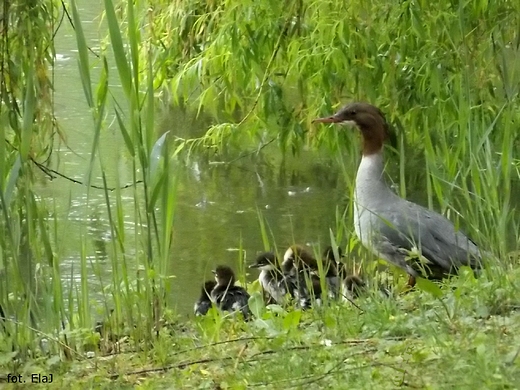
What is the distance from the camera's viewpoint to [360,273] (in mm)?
5324

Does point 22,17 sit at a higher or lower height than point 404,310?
higher

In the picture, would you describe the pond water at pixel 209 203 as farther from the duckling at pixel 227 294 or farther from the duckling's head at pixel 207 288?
the duckling at pixel 227 294

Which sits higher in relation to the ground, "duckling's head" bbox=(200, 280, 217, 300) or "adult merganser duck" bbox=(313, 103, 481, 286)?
"adult merganser duck" bbox=(313, 103, 481, 286)

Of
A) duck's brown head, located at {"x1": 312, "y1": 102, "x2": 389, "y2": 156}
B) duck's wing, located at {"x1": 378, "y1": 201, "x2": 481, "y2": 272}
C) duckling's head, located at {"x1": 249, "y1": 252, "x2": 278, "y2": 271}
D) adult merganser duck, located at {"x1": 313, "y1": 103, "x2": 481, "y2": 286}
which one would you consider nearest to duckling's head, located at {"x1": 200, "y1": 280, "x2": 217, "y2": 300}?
duckling's head, located at {"x1": 249, "y1": 252, "x2": 278, "y2": 271}

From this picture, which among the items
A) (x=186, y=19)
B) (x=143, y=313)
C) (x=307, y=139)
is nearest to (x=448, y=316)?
(x=143, y=313)

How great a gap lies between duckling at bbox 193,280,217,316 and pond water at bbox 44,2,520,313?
0.25 metres

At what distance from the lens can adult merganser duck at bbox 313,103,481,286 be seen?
16.9 ft

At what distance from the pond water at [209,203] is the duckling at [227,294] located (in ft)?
1.45

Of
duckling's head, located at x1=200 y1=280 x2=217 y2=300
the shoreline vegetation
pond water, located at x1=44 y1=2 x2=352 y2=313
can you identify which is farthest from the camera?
pond water, located at x1=44 y1=2 x2=352 y2=313

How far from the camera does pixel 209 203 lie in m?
8.16

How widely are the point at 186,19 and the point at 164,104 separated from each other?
9.64 ft

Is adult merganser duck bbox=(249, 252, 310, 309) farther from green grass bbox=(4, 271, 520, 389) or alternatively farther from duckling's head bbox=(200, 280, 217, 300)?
green grass bbox=(4, 271, 520, 389)

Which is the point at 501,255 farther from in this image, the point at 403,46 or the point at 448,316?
the point at 403,46

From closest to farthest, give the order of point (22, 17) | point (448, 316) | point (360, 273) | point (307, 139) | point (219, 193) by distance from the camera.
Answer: point (448, 316)
point (22, 17)
point (360, 273)
point (307, 139)
point (219, 193)
